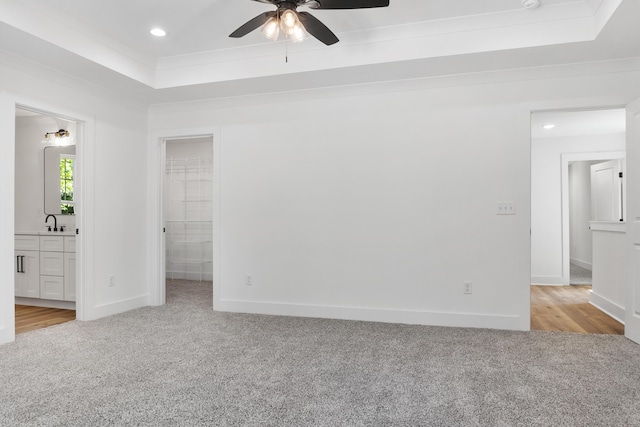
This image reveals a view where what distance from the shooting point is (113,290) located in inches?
169

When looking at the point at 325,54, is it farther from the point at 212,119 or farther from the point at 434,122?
the point at 212,119

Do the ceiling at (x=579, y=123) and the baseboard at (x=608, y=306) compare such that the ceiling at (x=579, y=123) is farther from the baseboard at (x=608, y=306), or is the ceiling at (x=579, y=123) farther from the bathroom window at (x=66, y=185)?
the bathroom window at (x=66, y=185)

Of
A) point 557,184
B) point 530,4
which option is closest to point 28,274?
point 530,4

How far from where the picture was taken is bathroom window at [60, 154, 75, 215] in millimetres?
5264

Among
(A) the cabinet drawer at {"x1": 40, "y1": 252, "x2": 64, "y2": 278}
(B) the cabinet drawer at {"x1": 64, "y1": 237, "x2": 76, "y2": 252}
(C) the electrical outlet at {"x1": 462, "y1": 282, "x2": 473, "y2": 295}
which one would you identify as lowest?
(C) the electrical outlet at {"x1": 462, "y1": 282, "x2": 473, "y2": 295}

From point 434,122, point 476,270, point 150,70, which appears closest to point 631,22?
point 434,122

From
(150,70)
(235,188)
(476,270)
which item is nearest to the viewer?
(476,270)

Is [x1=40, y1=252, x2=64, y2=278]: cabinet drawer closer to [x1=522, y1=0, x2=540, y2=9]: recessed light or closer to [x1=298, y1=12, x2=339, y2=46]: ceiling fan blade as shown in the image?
[x1=298, y1=12, x2=339, y2=46]: ceiling fan blade

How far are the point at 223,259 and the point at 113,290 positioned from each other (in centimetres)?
116

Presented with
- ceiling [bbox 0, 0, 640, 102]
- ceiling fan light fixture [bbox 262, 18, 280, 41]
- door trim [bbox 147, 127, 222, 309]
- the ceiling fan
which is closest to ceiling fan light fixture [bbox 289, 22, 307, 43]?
the ceiling fan

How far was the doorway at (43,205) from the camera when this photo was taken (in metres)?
4.64

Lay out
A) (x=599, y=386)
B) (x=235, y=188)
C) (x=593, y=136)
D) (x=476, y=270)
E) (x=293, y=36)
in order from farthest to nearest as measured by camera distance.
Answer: (x=593, y=136) → (x=235, y=188) → (x=476, y=270) → (x=293, y=36) → (x=599, y=386)

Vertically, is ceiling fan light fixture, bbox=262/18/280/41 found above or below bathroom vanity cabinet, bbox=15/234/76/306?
above

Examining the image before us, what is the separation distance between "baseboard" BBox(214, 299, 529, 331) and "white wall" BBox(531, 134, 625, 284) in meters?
3.17
